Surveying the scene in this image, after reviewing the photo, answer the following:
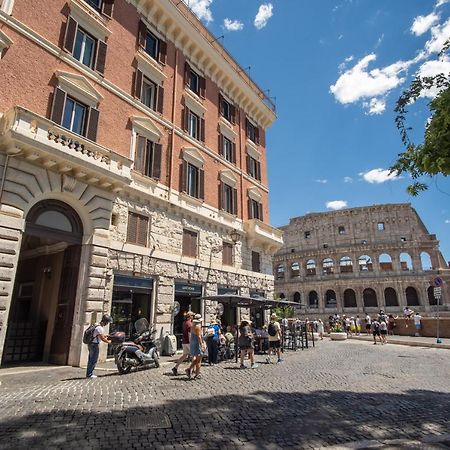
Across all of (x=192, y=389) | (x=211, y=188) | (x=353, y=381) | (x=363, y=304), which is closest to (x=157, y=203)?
(x=211, y=188)

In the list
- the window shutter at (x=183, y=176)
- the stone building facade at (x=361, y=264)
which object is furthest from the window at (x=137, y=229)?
the stone building facade at (x=361, y=264)

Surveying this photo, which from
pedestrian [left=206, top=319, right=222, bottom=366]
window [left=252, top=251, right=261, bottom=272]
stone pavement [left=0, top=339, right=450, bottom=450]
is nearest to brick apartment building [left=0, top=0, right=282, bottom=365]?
window [left=252, top=251, right=261, bottom=272]

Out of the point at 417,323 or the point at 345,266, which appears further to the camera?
the point at 345,266

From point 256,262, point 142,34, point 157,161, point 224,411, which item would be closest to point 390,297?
point 256,262

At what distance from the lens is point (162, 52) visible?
17188mm

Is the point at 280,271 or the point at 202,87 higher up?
the point at 202,87

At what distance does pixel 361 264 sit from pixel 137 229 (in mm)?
46518

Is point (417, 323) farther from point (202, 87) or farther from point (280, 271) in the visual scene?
point (280, 271)

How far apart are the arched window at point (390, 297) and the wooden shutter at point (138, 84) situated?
48.2 meters

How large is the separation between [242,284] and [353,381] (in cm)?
1047

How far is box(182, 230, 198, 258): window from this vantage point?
16.2 meters

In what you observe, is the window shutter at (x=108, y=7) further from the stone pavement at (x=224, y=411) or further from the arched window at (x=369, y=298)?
the arched window at (x=369, y=298)

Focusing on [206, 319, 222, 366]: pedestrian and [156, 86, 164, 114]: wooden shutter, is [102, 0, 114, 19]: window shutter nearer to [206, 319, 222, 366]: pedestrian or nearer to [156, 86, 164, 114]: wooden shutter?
[156, 86, 164, 114]: wooden shutter

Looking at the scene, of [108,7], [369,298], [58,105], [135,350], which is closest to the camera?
[135,350]
